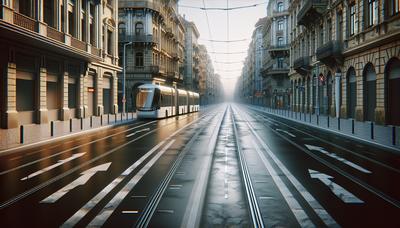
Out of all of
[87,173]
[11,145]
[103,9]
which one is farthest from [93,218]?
[103,9]

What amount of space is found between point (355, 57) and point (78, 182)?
2619cm

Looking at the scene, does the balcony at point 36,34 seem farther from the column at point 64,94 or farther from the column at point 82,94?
the column at point 82,94

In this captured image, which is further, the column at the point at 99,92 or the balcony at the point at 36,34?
the column at the point at 99,92

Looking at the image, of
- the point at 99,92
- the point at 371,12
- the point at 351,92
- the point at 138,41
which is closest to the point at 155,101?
the point at 99,92

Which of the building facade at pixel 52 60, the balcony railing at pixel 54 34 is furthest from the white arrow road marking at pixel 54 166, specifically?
the balcony railing at pixel 54 34

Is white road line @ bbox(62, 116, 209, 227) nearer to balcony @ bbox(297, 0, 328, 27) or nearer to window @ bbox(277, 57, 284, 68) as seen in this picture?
balcony @ bbox(297, 0, 328, 27)

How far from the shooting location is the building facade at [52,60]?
21.3 metres

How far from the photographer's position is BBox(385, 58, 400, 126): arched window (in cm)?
2231

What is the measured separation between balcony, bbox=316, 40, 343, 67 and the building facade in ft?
69.0

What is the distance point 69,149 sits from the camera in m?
13.6

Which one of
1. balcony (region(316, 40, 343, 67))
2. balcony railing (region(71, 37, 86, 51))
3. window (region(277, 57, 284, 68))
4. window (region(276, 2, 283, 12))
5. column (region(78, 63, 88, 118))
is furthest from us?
window (region(276, 2, 283, 12))

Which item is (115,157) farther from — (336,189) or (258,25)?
(258,25)

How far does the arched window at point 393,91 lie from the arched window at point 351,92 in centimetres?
582

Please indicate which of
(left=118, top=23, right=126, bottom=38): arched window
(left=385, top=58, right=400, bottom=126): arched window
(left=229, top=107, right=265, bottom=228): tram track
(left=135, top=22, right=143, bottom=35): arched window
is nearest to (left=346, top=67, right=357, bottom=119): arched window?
(left=385, top=58, right=400, bottom=126): arched window
